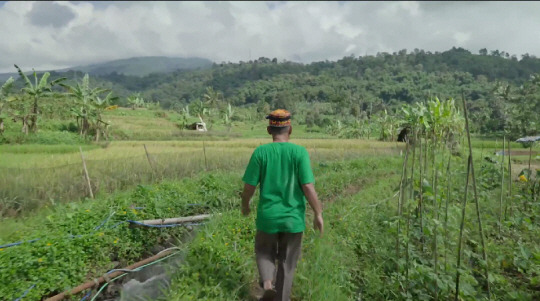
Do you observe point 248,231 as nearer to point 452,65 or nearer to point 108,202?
point 108,202

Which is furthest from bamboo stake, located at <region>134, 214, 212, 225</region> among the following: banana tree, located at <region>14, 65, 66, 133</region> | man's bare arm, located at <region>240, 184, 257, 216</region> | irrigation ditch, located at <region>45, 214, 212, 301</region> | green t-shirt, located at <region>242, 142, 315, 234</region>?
banana tree, located at <region>14, 65, 66, 133</region>

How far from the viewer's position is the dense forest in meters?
Answer: 54.2

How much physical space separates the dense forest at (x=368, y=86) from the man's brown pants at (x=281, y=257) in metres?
29.7

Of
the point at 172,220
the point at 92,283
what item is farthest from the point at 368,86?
the point at 92,283

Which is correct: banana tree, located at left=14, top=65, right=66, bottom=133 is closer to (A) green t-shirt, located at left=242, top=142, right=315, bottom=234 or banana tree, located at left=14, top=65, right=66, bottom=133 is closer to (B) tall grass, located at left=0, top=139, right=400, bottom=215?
(B) tall grass, located at left=0, top=139, right=400, bottom=215

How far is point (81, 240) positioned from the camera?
441 cm

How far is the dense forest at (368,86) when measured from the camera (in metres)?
54.2

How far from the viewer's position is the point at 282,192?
2869 millimetres

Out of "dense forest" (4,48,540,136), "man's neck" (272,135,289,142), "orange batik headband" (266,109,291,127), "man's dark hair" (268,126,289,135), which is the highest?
"dense forest" (4,48,540,136)

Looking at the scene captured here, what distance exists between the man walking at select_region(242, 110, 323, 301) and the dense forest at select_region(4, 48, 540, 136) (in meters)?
29.7

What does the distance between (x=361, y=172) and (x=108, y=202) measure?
313 inches

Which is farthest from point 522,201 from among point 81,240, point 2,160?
point 2,160

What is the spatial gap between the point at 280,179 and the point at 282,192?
109mm

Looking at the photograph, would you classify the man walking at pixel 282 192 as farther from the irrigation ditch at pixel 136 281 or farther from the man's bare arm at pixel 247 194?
the irrigation ditch at pixel 136 281
